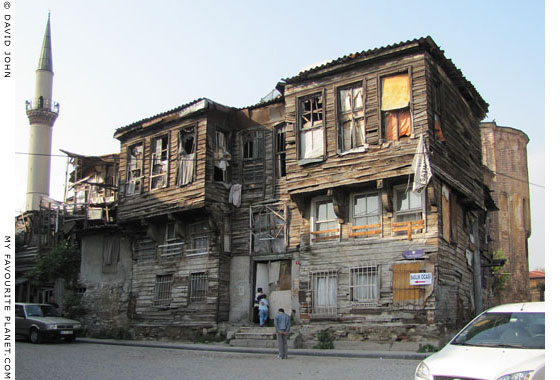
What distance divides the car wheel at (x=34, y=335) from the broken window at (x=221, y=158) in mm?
9130

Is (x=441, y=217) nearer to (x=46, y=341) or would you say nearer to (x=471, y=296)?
(x=471, y=296)

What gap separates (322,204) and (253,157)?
15.6ft

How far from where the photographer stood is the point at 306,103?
72.9 ft

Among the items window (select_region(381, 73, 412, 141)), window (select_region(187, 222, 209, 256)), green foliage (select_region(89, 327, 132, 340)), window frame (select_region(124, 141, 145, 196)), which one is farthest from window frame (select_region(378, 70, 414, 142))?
green foliage (select_region(89, 327, 132, 340))

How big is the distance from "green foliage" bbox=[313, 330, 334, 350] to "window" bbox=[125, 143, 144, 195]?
11.5m

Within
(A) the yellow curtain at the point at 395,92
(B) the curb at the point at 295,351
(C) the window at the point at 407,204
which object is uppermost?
(A) the yellow curtain at the point at 395,92

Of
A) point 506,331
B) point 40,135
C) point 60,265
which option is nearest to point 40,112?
point 40,135

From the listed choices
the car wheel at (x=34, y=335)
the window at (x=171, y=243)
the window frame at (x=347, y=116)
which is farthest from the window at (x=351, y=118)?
the car wheel at (x=34, y=335)

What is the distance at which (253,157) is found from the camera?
25.0m

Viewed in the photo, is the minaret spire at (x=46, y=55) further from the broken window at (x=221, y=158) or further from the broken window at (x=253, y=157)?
the broken window at (x=253, y=157)

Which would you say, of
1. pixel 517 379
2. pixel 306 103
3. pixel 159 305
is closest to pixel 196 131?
pixel 306 103

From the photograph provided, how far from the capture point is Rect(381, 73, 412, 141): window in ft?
64.3

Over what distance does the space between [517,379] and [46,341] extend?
65.5 ft

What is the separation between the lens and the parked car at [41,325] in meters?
21.7
